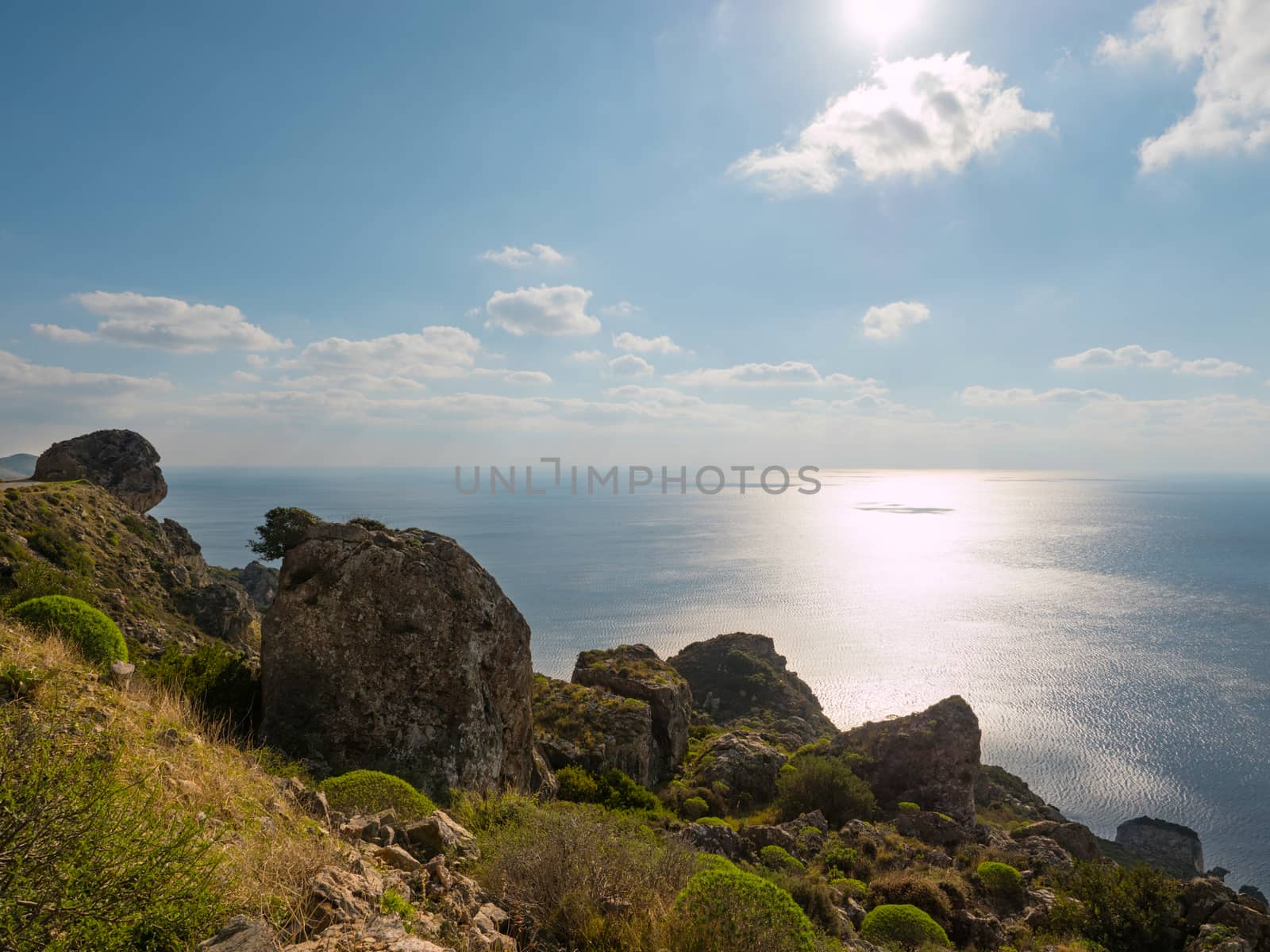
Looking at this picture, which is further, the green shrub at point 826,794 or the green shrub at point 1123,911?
the green shrub at point 826,794

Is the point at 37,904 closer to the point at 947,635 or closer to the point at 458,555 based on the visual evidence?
the point at 458,555

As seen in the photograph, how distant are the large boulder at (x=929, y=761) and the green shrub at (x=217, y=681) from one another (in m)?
28.3

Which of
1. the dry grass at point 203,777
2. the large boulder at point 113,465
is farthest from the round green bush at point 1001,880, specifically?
the large boulder at point 113,465

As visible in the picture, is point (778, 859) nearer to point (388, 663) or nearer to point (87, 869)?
point (388, 663)

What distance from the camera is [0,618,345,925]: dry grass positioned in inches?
259

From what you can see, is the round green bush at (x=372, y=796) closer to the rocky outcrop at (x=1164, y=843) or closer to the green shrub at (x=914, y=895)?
the green shrub at (x=914, y=895)

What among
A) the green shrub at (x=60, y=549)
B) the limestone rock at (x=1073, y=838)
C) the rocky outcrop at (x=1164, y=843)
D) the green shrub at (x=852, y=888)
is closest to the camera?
the green shrub at (x=852, y=888)

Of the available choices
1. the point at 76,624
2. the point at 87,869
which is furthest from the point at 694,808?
the point at 87,869

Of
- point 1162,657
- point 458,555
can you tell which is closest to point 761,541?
point 1162,657

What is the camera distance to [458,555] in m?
18.1

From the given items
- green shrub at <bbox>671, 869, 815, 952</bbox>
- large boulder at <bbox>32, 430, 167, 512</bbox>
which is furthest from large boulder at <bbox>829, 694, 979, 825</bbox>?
→ large boulder at <bbox>32, 430, 167, 512</bbox>

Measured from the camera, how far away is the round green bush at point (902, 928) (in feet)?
50.6

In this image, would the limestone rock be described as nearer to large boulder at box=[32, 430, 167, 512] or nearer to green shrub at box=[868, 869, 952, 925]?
green shrub at box=[868, 869, 952, 925]

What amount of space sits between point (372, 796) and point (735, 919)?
7784 millimetres
